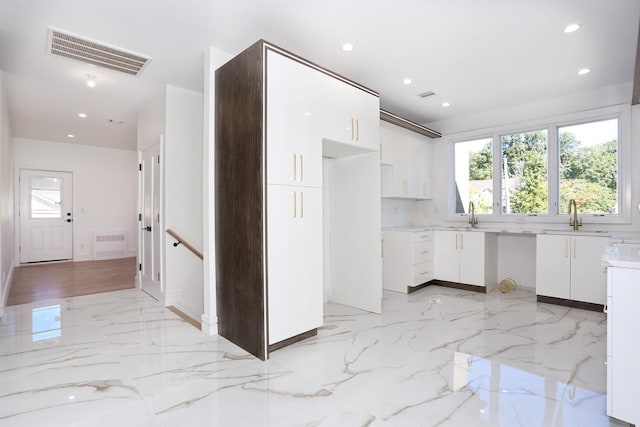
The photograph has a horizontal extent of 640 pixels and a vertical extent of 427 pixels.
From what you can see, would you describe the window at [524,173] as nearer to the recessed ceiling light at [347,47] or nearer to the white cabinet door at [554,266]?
the white cabinet door at [554,266]

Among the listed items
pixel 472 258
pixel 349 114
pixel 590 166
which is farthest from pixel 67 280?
pixel 590 166

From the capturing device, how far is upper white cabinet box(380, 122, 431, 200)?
4523 mm

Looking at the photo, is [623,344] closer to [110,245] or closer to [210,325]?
[210,325]

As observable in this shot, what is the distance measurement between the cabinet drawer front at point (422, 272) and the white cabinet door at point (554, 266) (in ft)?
4.37

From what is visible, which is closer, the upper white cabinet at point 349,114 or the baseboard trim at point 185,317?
the upper white cabinet at point 349,114

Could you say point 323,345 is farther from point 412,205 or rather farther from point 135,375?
point 412,205

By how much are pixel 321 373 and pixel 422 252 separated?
9.32 feet

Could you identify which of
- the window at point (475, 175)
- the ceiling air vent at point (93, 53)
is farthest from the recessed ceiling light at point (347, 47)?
the window at point (475, 175)

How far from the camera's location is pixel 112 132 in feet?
20.4

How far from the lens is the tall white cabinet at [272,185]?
2.49 m

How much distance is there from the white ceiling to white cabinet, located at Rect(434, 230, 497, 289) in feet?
6.20

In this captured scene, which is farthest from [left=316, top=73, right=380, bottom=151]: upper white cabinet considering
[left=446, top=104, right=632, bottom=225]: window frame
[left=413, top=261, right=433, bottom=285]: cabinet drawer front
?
[left=446, top=104, right=632, bottom=225]: window frame

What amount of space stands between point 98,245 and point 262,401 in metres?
7.52

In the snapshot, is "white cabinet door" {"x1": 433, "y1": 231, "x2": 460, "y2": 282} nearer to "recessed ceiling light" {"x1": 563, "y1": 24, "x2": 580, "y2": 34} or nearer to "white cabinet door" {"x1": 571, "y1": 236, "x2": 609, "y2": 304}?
"white cabinet door" {"x1": 571, "y1": 236, "x2": 609, "y2": 304}
